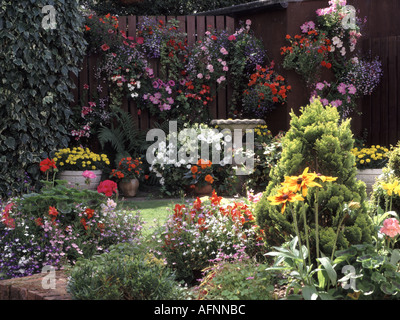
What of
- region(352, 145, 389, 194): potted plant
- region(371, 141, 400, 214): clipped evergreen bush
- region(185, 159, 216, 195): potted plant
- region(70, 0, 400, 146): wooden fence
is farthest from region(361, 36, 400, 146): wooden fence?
region(371, 141, 400, 214): clipped evergreen bush

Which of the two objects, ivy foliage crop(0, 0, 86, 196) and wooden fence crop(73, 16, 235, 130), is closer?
ivy foliage crop(0, 0, 86, 196)

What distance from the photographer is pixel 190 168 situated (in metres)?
6.99

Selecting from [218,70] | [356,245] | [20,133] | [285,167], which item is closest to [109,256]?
[285,167]

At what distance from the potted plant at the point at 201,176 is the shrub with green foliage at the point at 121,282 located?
417cm

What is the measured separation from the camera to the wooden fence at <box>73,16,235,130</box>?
8.09m

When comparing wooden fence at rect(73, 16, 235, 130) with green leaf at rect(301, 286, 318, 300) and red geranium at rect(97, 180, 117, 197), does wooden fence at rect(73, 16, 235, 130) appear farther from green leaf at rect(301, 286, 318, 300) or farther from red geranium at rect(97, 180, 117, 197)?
green leaf at rect(301, 286, 318, 300)

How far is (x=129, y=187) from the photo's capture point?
712cm

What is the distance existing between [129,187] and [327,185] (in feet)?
15.6

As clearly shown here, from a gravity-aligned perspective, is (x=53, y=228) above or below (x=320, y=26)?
below

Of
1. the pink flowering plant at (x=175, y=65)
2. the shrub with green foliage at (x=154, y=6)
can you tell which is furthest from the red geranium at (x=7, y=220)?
the shrub with green foliage at (x=154, y=6)

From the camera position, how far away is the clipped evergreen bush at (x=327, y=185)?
2653 mm

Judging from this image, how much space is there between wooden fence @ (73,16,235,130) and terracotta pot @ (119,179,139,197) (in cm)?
137
